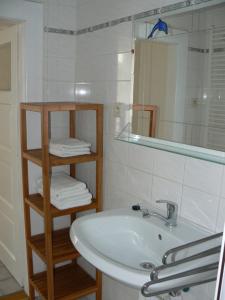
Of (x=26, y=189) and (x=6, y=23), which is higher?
(x=6, y=23)

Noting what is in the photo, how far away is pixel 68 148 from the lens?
1814 mm

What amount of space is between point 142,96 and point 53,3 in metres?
0.97

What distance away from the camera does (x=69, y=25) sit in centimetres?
213

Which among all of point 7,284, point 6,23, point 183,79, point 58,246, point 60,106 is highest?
point 6,23

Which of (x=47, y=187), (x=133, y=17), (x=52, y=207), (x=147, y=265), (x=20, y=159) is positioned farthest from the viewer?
(x=20, y=159)

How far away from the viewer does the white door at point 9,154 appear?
215 centimetres

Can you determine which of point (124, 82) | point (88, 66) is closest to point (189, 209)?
point (124, 82)

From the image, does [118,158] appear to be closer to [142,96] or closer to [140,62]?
[142,96]

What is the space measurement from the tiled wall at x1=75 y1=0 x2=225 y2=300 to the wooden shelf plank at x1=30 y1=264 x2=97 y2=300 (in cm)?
13

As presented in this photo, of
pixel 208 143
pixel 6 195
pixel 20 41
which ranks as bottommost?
pixel 6 195

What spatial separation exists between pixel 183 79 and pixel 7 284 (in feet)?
6.69

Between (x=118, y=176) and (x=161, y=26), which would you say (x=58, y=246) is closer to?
(x=118, y=176)

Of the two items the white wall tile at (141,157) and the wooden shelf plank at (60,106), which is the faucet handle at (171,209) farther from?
the wooden shelf plank at (60,106)

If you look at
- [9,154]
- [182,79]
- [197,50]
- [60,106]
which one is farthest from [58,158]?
[197,50]
